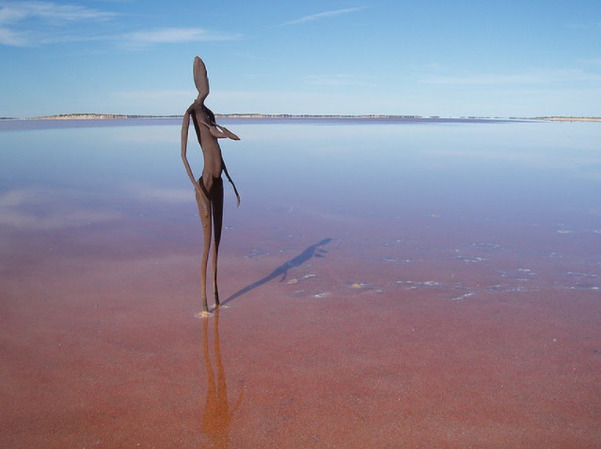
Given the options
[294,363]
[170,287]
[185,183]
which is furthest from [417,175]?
[294,363]

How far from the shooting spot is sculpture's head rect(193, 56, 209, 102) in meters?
5.53

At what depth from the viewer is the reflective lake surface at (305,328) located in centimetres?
396

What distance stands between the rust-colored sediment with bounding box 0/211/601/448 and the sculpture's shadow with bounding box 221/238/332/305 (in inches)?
3.3

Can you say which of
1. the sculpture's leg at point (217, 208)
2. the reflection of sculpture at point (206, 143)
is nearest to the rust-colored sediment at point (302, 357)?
the sculpture's leg at point (217, 208)

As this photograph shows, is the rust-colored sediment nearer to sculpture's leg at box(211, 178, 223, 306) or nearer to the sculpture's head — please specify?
sculpture's leg at box(211, 178, 223, 306)

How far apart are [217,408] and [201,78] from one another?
353 cm

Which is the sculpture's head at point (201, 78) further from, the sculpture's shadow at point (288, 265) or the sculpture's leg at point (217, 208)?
the sculpture's shadow at point (288, 265)

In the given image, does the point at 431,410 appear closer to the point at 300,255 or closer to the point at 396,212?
the point at 300,255

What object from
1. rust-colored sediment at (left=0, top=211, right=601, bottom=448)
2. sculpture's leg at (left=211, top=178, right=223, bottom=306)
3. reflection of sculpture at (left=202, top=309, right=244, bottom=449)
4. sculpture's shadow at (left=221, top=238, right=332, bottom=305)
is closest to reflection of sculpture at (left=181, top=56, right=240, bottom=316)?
sculpture's leg at (left=211, top=178, right=223, bottom=306)

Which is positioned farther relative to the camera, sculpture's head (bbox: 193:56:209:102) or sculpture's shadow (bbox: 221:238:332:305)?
sculpture's shadow (bbox: 221:238:332:305)

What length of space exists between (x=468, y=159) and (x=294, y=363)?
2201 cm

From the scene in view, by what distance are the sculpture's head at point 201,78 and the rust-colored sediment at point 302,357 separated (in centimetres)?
263

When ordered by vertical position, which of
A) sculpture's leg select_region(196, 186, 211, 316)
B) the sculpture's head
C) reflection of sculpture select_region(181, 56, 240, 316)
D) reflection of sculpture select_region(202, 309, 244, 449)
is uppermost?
the sculpture's head

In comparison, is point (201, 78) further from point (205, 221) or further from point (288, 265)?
point (288, 265)
